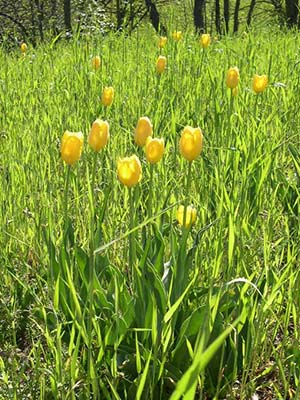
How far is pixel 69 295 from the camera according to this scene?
1098 mm

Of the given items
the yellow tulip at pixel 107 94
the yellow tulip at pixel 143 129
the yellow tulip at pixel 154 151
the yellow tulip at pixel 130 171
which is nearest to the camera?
the yellow tulip at pixel 130 171

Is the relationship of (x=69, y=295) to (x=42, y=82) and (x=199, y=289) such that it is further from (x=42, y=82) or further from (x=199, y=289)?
(x=42, y=82)

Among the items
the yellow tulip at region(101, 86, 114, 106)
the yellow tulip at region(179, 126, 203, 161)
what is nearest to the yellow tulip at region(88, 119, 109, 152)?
the yellow tulip at region(179, 126, 203, 161)

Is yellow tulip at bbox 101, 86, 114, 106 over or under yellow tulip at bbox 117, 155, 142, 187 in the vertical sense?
over

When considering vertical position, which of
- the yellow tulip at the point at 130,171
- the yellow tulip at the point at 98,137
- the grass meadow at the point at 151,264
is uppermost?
the yellow tulip at the point at 98,137

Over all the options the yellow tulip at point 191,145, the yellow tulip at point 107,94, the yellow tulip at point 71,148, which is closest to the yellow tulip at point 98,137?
the yellow tulip at point 71,148

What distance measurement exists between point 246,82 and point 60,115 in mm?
1024

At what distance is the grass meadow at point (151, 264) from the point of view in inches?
37.9

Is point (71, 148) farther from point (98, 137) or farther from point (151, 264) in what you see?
point (151, 264)

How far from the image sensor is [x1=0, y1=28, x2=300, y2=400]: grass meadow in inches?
37.9

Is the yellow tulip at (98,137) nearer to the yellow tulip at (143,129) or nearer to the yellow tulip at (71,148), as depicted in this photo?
the yellow tulip at (71,148)

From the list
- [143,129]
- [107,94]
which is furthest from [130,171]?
[107,94]

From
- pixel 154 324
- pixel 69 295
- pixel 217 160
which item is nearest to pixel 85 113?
pixel 217 160

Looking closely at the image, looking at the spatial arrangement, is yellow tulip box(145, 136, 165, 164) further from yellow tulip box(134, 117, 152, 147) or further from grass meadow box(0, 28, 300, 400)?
yellow tulip box(134, 117, 152, 147)
